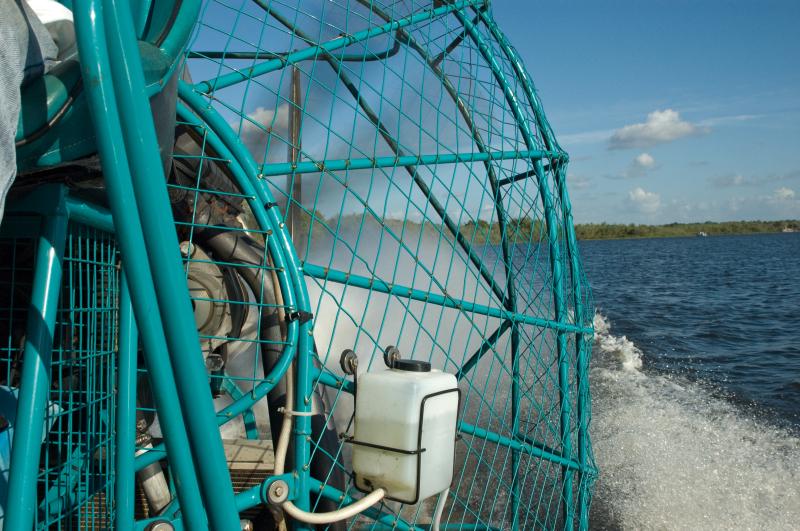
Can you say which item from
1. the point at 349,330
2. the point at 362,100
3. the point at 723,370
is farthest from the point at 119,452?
the point at 723,370

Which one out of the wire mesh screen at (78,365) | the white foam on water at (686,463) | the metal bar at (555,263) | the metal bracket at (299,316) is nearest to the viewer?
the wire mesh screen at (78,365)

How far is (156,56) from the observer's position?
1540 mm

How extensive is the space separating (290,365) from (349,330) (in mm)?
3381

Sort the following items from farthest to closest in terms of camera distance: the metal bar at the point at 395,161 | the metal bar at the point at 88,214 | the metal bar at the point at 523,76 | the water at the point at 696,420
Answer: the water at the point at 696,420 < the metal bar at the point at 523,76 < the metal bar at the point at 395,161 < the metal bar at the point at 88,214

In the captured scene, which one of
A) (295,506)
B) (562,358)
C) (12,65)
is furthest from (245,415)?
(12,65)

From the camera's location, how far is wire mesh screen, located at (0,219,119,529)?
1794 mm

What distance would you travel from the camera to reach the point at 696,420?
32.0 feet

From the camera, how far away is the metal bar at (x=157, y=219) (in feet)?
4.20

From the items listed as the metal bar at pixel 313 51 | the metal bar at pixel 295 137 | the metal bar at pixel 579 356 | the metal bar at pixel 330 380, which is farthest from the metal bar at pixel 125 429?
the metal bar at pixel 579 356

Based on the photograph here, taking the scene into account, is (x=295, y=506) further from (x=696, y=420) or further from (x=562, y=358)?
(x=696, y=420)

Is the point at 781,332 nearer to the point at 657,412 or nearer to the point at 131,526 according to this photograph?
the point at 657,412

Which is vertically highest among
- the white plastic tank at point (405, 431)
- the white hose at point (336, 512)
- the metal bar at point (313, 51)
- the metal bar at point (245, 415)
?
the metal bar at point (313, 51)

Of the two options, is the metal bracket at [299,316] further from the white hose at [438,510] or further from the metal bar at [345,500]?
the white hose at [438,510]

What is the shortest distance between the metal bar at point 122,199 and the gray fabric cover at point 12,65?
0.12 metres
